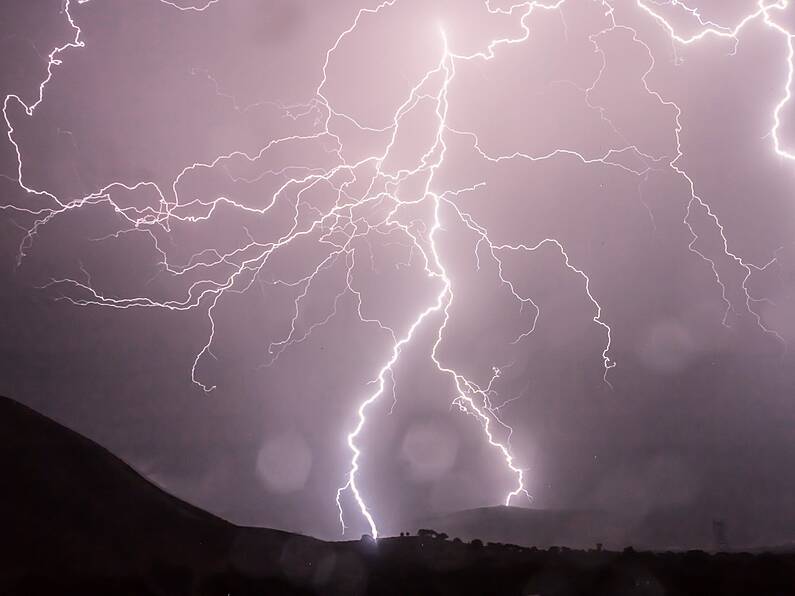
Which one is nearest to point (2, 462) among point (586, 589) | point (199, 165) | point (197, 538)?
point (197, 538)

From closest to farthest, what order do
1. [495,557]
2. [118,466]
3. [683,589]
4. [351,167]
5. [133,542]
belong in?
[683,589] → [495,557] → [133,542] → [351,167] → [118,466]

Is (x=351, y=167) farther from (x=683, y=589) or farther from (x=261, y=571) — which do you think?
(x=683, y=589)

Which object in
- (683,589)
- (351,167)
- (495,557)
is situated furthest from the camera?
(351,167)

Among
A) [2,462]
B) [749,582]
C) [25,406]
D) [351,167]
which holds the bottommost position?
[749,582]

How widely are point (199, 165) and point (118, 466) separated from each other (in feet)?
24.7

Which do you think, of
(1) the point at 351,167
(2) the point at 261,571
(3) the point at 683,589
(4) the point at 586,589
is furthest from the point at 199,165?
(3) the point at 683,589

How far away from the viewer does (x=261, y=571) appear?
11.3 meters

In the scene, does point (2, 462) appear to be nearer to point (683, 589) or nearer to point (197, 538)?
point (197, 538)

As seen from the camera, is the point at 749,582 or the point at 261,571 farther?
the point at 261,571

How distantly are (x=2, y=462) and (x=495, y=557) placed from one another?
1025 centimetres

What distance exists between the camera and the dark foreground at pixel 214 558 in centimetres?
982

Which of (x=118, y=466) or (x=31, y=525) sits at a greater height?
(x=118, y=466)

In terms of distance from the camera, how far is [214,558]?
483 inches

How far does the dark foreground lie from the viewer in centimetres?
982
